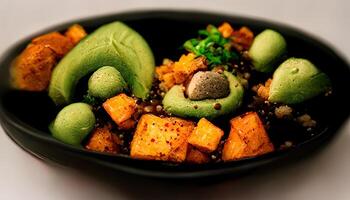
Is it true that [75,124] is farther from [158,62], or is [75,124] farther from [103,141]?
[158,62]

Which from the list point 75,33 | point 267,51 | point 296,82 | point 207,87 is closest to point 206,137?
point 207,87

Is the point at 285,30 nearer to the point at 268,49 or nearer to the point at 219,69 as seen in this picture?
the point at 268,49

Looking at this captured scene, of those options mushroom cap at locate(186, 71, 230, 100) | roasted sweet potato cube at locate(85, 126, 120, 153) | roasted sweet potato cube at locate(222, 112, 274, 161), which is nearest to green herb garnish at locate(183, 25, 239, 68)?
mushroom cap at locate(186, 71, 230, 100)

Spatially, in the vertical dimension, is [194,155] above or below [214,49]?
below

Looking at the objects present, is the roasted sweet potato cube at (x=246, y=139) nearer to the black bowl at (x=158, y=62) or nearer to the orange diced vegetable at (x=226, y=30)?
the black bowl at (x=158, y=62)

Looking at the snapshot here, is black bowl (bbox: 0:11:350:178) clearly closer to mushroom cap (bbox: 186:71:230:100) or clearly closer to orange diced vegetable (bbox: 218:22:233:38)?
orange diced vegetable (bbox: 218:22:233:38)

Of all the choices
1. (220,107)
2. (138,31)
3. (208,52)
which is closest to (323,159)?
(220,107)
